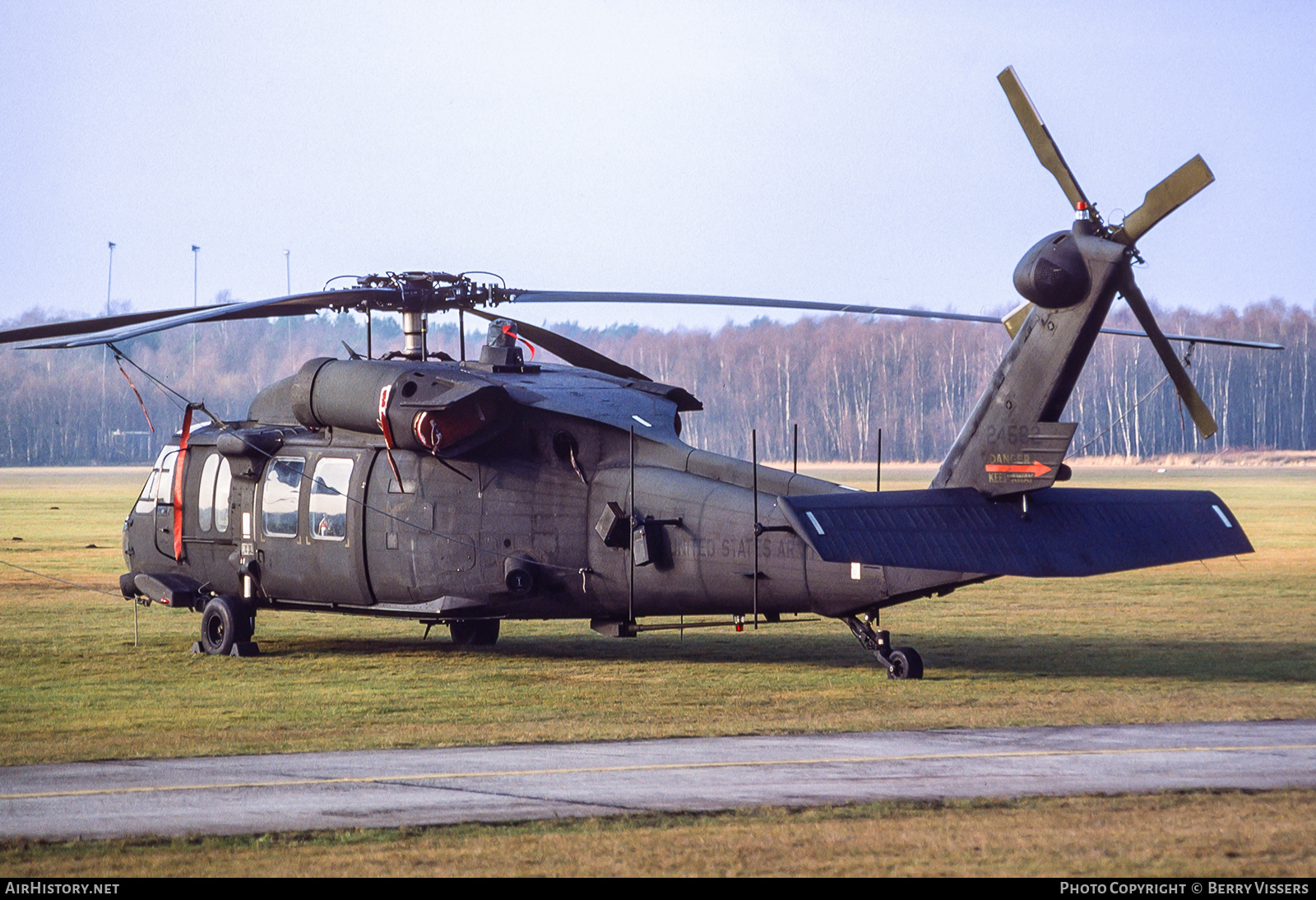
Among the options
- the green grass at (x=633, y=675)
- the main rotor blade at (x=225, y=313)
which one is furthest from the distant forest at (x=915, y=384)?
the main rotor blade at (x=225, y=313)

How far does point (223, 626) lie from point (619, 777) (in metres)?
10.1

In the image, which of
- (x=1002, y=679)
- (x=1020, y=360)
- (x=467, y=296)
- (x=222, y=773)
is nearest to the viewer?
(x=222, y=773)

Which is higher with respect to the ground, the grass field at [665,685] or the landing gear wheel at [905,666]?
the landing gear wheel at [905,666]

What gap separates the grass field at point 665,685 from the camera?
9688mm

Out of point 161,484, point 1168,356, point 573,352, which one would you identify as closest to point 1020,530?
point 1168,356

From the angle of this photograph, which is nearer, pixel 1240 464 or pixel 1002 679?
pixel 1002 679

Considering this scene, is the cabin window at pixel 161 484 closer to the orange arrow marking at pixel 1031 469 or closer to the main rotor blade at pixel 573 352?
the main rotor blade at pixel 573 352

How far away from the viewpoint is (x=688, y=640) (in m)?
22.0

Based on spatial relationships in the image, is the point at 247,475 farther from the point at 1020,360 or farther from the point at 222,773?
the point at 1020,360

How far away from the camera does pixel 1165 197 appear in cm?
1348

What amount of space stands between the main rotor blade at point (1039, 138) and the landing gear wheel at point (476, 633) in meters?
10.3
